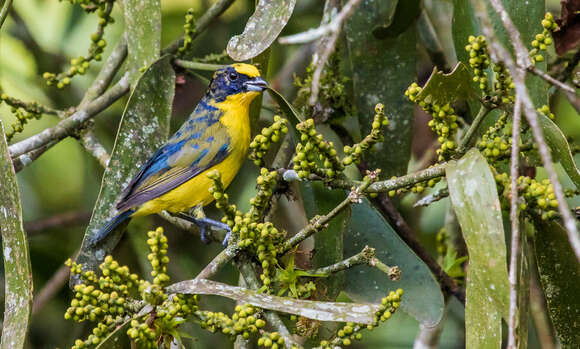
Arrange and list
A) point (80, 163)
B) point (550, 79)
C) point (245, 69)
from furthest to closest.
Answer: point (80, 163) < point (245, 69) < point (550, 79)

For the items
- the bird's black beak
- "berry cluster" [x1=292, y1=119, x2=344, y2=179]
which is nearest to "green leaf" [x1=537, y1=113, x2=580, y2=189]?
"berry cluster" [x1=292, y1=119, x2=344, y2=179]

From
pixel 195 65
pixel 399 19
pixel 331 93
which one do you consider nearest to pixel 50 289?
pixel 195 65

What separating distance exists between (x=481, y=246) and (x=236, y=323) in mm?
637

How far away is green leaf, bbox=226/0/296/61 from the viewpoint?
2315 millimetres

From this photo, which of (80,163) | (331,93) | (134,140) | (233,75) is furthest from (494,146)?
(80,163)

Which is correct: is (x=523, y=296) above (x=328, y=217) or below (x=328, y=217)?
below

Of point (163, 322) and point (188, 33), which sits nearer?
point (163, 322)

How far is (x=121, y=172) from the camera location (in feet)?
8.99

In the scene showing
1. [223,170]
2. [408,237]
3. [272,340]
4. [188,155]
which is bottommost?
[272,340]

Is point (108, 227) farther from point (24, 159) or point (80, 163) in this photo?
point (80, 163)

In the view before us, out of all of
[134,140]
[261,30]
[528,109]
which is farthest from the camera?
[134,140]

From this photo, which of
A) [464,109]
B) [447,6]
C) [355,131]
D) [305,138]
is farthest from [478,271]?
[447,6]

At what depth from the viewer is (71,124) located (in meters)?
3.00

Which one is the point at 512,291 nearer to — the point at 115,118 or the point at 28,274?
the point at 28,274
